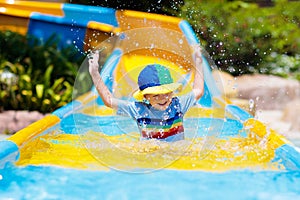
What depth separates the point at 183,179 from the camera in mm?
3342

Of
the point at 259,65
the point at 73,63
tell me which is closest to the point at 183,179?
the point at 73,63

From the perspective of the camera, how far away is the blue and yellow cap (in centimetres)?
351

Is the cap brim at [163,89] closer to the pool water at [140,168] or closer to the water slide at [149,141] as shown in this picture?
the water slide at [149,141]

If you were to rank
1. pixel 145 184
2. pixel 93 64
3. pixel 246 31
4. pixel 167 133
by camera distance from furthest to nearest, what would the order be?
pixel 246 31, pixel 167 133, pixel 93 64, pixel 145 184

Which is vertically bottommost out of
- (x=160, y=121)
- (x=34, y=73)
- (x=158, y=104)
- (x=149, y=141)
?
(x=34, y=73)

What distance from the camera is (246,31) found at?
8805mm

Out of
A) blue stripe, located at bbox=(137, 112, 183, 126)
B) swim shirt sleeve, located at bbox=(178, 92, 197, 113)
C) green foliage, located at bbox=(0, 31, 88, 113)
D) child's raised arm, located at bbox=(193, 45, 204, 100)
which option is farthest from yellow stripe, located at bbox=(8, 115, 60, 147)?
green foliage, located at bbox=(0, 31, 88, 113)

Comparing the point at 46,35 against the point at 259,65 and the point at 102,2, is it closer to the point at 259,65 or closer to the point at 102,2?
the point at 102,2

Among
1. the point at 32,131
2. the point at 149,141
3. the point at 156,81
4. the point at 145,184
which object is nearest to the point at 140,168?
the point at 145,184

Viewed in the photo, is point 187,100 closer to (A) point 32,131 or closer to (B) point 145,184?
(B) point 145,184

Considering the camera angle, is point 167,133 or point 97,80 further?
point 167,133

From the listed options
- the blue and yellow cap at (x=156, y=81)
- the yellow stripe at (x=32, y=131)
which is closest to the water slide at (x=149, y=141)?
the yellow stripe at (x=32, y=131)

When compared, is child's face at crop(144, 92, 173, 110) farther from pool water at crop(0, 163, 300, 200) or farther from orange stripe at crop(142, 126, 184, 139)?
pool water at crop(0, 163, 300, 200)

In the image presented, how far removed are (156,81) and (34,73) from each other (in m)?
3.20
